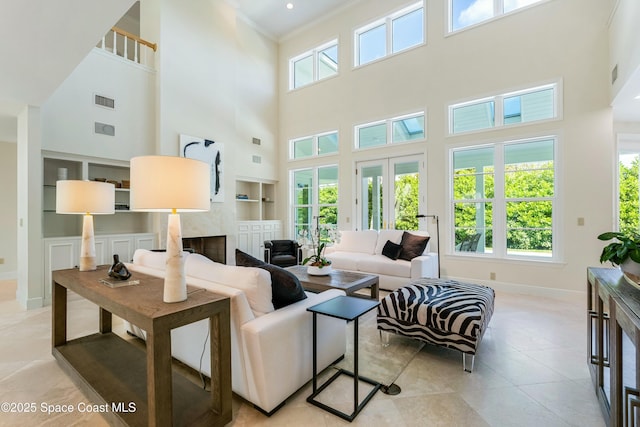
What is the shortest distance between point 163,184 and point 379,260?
12.1ft

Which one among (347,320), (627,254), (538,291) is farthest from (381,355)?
(538,291)

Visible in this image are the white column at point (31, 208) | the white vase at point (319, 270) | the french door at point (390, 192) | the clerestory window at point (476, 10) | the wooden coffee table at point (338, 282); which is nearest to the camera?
the wooden coffee table at point (338, 282)

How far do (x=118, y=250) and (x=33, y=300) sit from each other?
116 cm

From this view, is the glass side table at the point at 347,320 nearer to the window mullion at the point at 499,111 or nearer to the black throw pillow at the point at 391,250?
the black throw pillow at the point at 391,250

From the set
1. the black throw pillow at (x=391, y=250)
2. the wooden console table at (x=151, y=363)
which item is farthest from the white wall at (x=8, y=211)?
the black throw pillow at (x=391, y=250)

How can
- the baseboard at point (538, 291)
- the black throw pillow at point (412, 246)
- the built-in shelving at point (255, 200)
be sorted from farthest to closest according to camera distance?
the built-in shelving at point (255, 200) < the black throw pillow at point (412, 246) < the baseboard at point (538, 291)

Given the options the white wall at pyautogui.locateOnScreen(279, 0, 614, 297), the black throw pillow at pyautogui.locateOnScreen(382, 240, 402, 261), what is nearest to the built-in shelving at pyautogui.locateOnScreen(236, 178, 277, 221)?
the white wall at pyautogui.locateOnScreen(279, 0, 614, 297)

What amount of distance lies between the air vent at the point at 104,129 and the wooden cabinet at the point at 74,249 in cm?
167

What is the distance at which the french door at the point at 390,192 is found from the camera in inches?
221

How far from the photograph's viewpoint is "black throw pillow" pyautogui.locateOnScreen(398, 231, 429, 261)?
459 centimetres

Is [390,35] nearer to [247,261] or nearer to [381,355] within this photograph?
[247,261]

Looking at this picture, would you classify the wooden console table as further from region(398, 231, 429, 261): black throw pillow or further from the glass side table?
region(398, 231, 429, 261): black throw pillow

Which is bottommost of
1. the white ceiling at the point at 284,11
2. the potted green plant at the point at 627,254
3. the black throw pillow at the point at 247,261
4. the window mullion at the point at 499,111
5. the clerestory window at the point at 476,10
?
the black throw pillow at the point at 247,261

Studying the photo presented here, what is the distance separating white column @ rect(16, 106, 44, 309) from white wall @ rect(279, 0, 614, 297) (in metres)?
4.93
